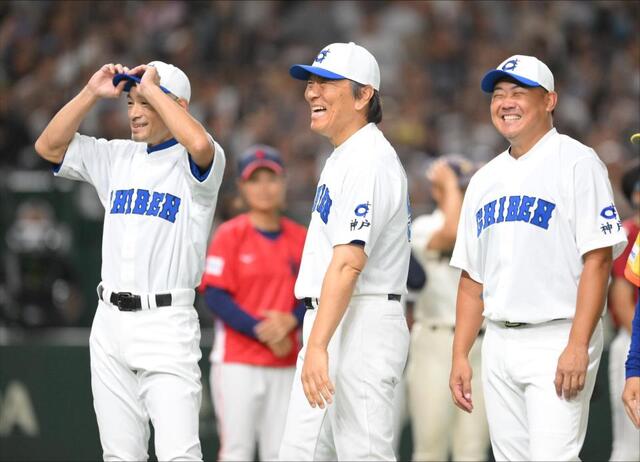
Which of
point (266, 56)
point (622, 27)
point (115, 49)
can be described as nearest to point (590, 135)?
point (622, 27)

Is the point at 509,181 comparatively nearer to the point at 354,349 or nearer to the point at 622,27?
the point at 354,349

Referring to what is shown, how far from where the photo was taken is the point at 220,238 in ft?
22.5

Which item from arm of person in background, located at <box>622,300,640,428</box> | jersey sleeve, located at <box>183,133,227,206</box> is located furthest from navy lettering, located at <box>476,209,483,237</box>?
jersey sleeve, located at <box>183,133,227,206</box>

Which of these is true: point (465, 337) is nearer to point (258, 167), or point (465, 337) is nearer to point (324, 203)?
point (324, 203)

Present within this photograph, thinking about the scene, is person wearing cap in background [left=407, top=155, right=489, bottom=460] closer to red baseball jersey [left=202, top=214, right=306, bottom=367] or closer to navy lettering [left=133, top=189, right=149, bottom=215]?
red baseball jersey [left=202, top=214, right=306, bottom=367]

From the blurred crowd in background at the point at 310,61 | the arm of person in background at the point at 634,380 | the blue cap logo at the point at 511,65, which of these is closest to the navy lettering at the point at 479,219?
the blue cap logo at the point at 511,65

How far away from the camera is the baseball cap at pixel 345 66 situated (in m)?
5.01

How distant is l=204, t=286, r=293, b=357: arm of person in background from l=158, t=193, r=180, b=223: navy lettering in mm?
1490

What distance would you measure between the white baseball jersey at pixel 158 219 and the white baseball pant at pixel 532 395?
4.50 feet

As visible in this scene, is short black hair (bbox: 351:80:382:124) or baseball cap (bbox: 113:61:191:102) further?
baseball cap (bbox: 113:61:191:102)

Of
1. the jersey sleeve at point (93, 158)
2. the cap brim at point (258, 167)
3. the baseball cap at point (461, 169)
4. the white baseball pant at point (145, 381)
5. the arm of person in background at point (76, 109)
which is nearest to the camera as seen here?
the white baseball pant at point (145, 381)

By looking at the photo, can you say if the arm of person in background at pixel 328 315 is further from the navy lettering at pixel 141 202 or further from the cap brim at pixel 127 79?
the cap brim at pixel 127 79

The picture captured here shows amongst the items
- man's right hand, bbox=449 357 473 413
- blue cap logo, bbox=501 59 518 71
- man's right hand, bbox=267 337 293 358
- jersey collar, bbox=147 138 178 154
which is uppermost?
blue cap logo, bbox=501 59 518 71

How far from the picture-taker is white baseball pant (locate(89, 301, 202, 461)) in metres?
5.04
